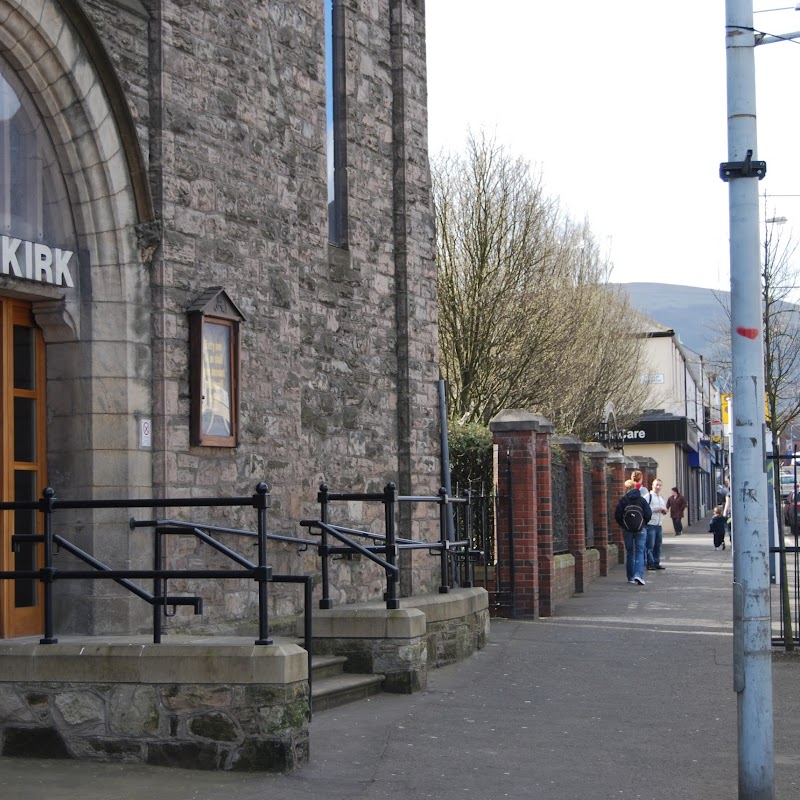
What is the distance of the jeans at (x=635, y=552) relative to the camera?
2152 cm

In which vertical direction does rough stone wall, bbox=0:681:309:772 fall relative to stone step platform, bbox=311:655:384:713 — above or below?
above

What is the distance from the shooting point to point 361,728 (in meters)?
8.75

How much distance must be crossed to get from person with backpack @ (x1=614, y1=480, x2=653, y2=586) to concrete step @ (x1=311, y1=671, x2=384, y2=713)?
11247 mm

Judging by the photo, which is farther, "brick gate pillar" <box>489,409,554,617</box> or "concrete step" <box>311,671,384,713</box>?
"brick gate pillar" <box>489,409,554,617</box>

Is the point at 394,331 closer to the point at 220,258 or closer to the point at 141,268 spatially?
the point at 220,258

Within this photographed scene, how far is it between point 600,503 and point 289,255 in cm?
1424

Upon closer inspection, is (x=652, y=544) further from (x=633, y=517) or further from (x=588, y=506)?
(x=633, y=517)

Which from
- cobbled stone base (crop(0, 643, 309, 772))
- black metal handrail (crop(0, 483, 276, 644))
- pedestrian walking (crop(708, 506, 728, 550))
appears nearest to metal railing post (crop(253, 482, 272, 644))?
black metal handrail (crop(0, 483, 276, 644))

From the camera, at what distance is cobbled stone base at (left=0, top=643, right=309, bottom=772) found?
7293 mm

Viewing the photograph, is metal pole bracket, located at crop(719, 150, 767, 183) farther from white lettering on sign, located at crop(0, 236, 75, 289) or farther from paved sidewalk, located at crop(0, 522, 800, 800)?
white lettering on sign, located at crop(0, 236, 75, 289)

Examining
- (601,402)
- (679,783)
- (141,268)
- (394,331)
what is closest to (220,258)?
(141,268)

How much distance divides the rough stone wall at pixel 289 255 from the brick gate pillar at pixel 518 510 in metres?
2.01

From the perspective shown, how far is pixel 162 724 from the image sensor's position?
739 centimetres

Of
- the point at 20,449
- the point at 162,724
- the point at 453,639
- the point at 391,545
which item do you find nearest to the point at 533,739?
the point at 391,545
